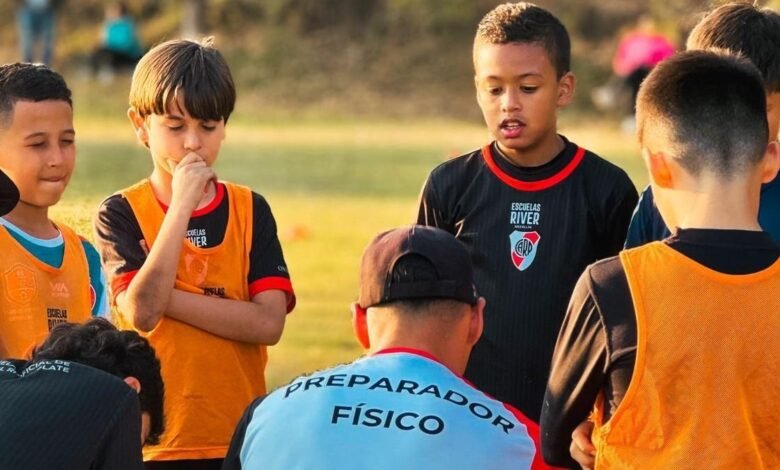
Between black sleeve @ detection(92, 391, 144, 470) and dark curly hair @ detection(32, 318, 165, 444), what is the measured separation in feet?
1.06

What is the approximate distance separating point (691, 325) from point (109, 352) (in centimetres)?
160

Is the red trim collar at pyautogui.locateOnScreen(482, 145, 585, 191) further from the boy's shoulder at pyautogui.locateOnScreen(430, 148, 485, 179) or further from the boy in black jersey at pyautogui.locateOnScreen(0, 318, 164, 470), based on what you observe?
the boy in black jersey at pyautogui.locateOnScreen(0, 318, 164, 470)

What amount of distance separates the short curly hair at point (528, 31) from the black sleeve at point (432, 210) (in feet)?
1.88

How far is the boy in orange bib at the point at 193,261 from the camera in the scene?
15.9 feet

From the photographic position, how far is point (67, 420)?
360cm

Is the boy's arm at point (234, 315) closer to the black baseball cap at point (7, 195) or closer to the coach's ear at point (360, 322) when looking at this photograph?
the black baseball cap at point (7, 195)

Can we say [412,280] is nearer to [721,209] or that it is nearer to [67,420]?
[721,209]

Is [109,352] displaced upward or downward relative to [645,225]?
downward

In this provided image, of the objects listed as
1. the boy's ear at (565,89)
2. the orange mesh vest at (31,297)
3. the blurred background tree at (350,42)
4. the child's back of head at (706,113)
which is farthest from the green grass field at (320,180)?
the blurred background tree at (350,42)

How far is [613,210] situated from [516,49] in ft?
2.30

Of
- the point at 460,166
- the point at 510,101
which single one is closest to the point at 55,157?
the point at 460,166

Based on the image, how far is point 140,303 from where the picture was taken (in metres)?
4.77

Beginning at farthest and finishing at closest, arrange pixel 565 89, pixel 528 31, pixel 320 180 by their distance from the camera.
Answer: pixel 320 180 < pixel 565 89 < pixel 528 31

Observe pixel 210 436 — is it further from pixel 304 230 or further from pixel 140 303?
pixel 304 230
